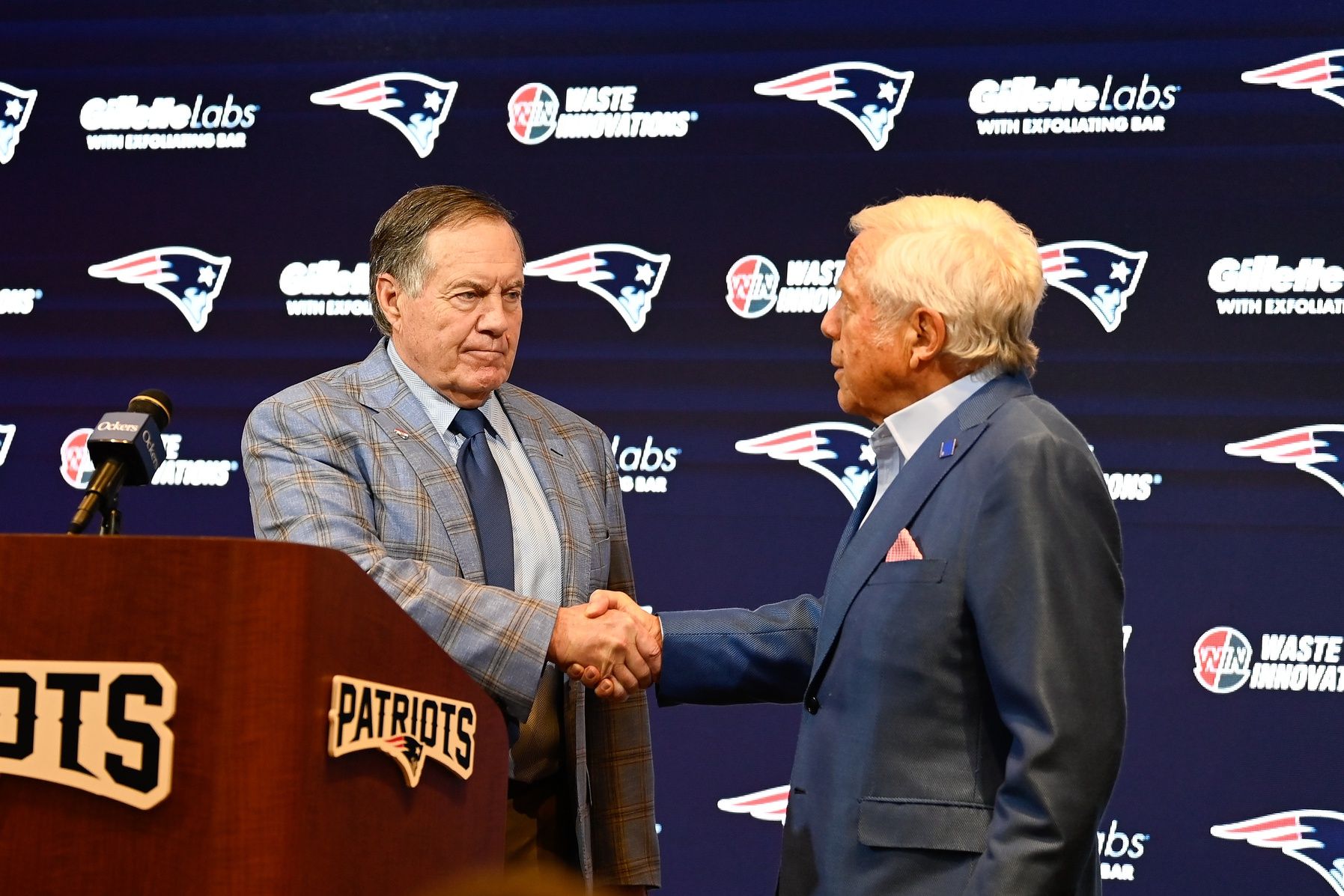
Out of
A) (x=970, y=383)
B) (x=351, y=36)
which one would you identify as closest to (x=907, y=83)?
(x=351, y=36)

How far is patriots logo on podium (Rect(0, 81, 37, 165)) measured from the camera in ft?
16.0

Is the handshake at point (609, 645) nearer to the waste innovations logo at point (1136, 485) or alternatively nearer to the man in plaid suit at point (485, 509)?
the man in plaid suit at point (485, 509)

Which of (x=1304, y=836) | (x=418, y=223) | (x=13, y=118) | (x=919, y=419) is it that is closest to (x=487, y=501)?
(x=418, y=223)

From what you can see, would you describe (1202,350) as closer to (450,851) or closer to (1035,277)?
(1035,277)

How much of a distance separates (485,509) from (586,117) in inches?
89.9

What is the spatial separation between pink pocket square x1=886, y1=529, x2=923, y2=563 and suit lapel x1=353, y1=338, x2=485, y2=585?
80cm

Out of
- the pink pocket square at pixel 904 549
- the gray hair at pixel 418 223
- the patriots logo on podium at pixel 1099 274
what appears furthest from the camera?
the patriots logo on podium at pixel 1099 274

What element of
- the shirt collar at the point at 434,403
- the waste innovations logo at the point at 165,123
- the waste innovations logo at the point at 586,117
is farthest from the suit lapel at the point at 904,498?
the waste innovations logo at the point at 165,123

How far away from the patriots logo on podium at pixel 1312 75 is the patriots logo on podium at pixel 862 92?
3.34ft

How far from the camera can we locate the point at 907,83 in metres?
4.47

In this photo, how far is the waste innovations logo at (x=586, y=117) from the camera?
4582 mm

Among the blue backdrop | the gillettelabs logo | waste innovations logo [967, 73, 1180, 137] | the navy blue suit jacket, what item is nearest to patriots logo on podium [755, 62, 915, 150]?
the blue backdrop

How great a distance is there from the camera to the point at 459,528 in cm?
259

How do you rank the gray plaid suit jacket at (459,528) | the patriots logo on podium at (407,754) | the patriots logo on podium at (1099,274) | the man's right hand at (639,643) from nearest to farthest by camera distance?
1. the patriots logo on podium at (407,754)
2. the gray plaid suit jacket at (459,528)
3. the man's right hand at (639,643)
4. the patriots logo on podium at (1099,274)
